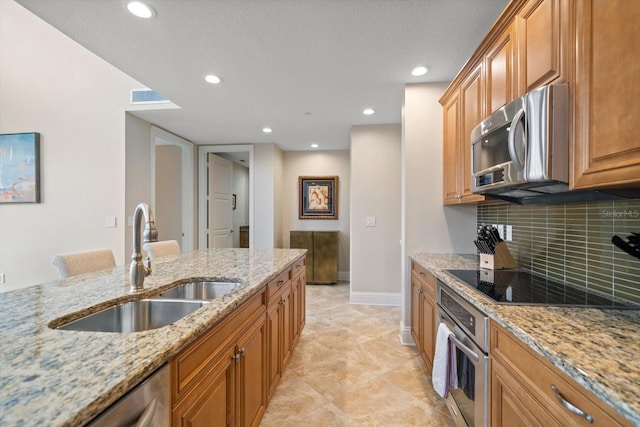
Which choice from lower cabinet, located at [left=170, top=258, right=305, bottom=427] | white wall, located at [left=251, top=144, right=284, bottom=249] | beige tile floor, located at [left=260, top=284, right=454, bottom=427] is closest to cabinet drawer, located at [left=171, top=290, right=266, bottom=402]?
lower cabinet, located at [left=170, top=258, right=305, bottom=427]

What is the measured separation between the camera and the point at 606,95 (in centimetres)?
90

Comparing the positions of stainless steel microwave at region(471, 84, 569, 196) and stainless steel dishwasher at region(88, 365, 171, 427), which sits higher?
stainless steel microwave at region(471, 84, 569, 196)

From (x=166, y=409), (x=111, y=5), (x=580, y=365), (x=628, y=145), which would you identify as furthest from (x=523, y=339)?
(x=111, y=5)

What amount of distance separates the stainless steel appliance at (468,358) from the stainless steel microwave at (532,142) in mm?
→ 634

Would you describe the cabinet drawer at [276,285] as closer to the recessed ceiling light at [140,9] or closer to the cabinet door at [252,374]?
the cabinet door at [252,374]

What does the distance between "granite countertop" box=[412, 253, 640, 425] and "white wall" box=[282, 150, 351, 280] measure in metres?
4.00

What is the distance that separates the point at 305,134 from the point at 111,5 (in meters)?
2.86

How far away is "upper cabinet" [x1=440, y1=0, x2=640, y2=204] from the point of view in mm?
830

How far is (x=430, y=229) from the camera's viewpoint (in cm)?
264

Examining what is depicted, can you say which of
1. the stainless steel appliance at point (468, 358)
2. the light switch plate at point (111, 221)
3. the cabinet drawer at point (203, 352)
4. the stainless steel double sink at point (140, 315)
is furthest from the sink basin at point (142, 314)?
the light switch plate at point (111, 221)

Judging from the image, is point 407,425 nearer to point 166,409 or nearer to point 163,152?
point 166,409

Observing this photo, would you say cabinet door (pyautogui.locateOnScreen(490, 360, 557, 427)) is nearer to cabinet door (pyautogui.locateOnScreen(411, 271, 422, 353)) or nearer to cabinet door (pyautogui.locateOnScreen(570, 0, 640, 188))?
cabinet door (pyautogui.locateOnScreen(570, 0, 640, 188))

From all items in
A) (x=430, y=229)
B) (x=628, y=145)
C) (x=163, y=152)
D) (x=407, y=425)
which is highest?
(x=163, y=152)

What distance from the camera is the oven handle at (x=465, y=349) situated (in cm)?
121
